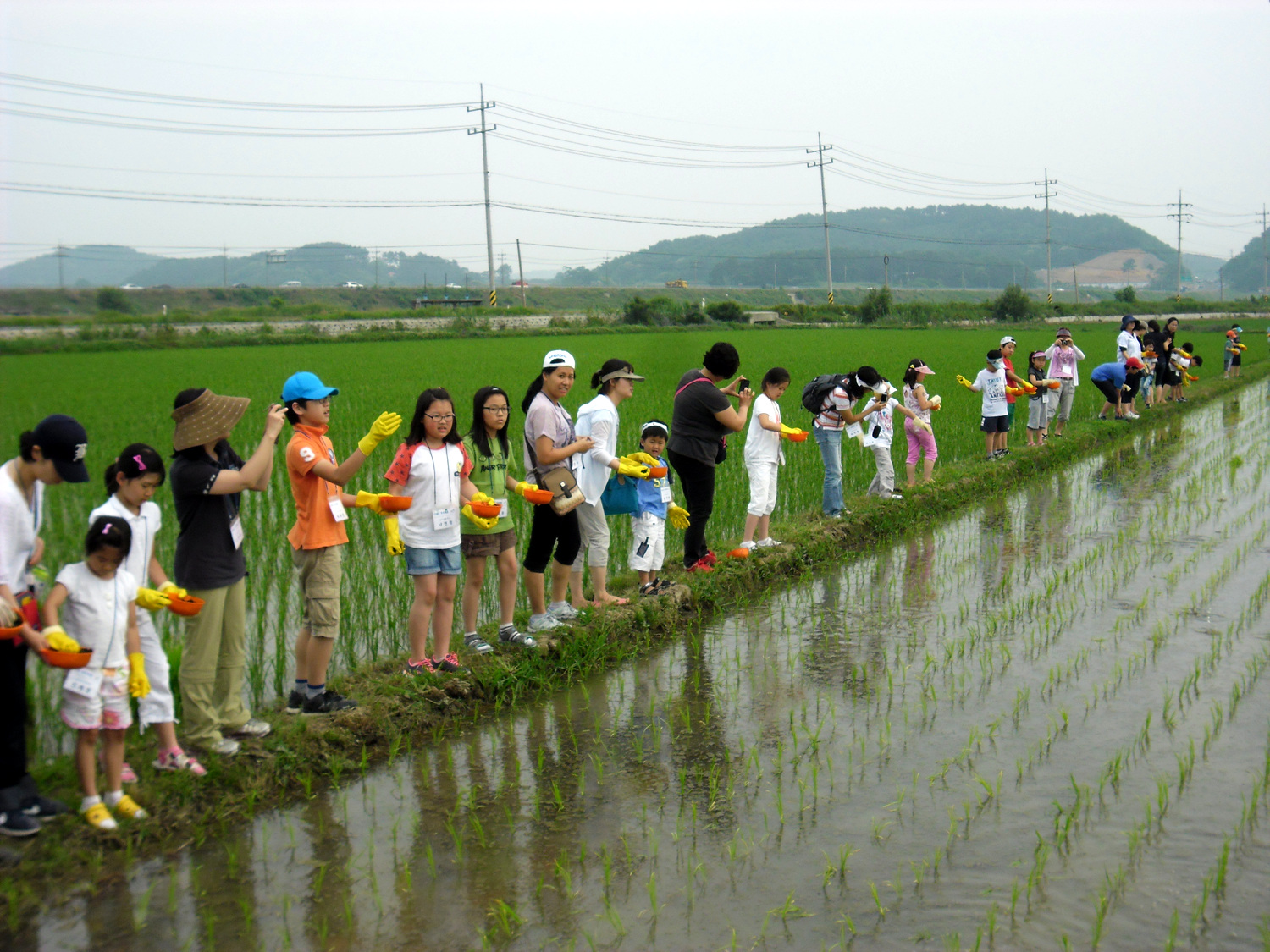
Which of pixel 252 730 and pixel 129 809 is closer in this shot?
pixel 129 809

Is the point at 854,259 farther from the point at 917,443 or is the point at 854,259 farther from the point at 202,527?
the point at 202,527

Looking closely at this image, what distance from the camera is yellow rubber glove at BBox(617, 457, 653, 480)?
17.6 ft

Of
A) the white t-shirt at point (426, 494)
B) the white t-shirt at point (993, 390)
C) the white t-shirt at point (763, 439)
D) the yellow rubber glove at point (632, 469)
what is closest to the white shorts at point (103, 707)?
the white t-shirt at point (426, 494)

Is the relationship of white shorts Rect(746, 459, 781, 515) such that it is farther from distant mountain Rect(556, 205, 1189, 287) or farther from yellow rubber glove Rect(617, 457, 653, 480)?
distant mountain Rect(556, 205, 1189, 287)

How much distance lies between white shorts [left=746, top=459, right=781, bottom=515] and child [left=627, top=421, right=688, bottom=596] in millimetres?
1038

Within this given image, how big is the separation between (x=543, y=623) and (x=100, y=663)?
233cm

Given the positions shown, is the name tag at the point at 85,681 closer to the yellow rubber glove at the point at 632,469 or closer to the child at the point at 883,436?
the yellow rubber glove at the point at 632,469

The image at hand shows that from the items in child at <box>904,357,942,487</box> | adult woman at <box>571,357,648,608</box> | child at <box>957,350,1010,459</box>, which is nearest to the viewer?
adult woman at <box>571,357,648,608</box>

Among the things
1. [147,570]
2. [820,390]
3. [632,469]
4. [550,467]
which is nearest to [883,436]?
[820,390]

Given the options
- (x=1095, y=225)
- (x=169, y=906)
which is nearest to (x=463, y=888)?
(x=169, y=906)

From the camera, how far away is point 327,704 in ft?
13.8

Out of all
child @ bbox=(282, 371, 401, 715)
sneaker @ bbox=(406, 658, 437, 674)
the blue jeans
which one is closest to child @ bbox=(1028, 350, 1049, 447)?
the blue jeans

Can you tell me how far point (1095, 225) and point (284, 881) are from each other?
22321 cm

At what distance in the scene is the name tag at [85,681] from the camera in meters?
3.24
